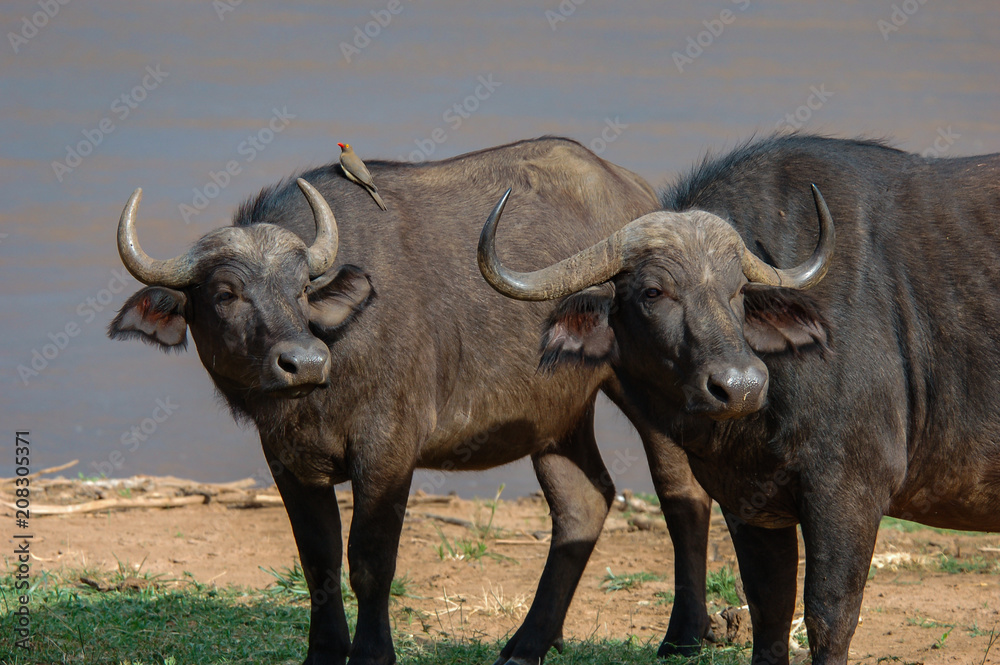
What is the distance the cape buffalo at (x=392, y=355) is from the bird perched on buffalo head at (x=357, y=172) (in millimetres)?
52

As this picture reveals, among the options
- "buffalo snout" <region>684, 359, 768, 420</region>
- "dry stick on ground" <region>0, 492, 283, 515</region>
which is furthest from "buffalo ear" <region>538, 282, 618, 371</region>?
"dry stick on ground" <region>0, 492, 283, 515</region>

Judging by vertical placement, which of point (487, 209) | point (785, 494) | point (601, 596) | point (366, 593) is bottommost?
point (601, 596)

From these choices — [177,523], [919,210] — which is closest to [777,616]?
[919,210]

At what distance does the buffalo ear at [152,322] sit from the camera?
5199mm

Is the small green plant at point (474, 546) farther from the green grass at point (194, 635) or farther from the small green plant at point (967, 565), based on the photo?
the small green plant at point (967, 565)

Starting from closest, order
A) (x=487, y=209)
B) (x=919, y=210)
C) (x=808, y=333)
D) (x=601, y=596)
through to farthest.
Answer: (x=808, y=333) → (x=919, y=210) → (x=487, y=209) → (x=601, y=596)

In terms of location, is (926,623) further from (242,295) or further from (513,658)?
(242,295)

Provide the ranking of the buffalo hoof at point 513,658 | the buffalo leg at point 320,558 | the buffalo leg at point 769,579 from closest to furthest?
the buffalo leg at point 769,579 → the buffalo leg at point 320,558 → the buffalo hoof at point 513,658

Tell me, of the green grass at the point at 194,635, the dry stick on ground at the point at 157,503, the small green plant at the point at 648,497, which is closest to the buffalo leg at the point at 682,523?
the green grass at the point at 194,635

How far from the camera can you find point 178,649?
18.2 feet

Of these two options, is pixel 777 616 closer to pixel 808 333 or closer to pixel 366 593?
pixel 808 333

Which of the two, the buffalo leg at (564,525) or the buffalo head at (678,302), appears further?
the buffalo leg at (564,525)

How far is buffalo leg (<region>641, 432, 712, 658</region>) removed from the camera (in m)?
5.83

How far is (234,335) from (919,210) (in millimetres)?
3048
